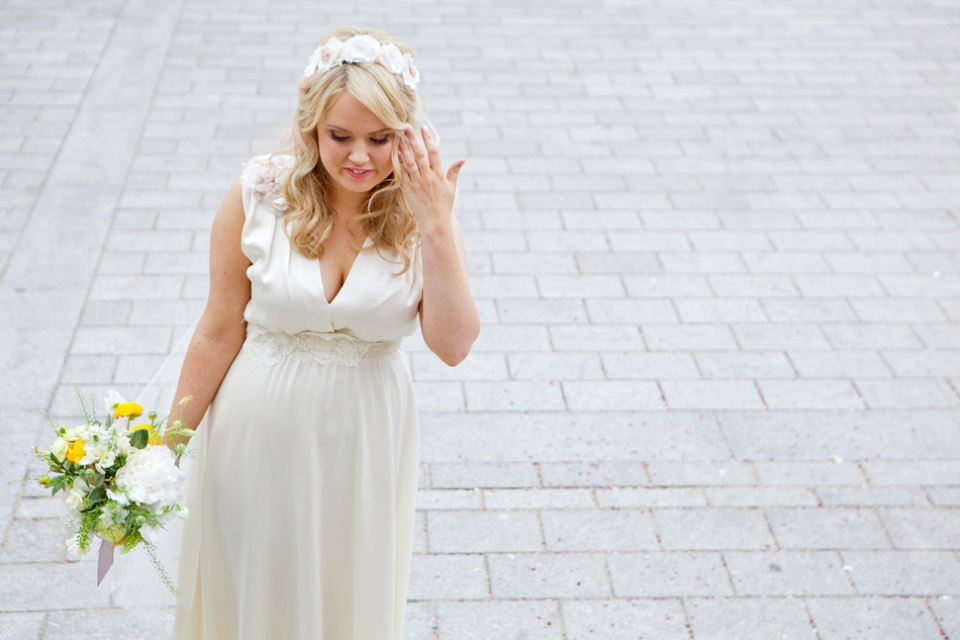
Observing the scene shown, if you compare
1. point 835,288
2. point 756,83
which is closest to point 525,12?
point 756,83

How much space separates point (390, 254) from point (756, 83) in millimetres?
7397

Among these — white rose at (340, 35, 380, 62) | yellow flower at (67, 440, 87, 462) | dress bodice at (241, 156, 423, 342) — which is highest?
white rose at (340, 35, 380, 62)

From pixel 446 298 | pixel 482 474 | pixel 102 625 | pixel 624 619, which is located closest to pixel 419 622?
pixel 624 619

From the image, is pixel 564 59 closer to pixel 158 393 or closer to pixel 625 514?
pixel 625 514

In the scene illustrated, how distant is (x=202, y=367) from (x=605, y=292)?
363cm

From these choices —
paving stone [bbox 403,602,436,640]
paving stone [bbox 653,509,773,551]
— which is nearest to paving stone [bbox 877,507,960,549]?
paving stone [bbox 653,509,773,551]

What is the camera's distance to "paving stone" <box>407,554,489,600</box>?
153 inches

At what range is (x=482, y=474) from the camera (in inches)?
178

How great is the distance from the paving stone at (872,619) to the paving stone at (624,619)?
595 millimetres

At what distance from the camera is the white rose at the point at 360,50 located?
98.8 inches

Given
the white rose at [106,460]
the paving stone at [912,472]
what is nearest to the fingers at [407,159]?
the white rose at [106,460]

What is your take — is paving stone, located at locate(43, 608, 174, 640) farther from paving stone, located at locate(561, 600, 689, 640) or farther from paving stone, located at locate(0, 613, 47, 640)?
paving stone, located at locate(561, 600, 689, 640)

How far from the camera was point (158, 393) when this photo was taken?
3.11 metres

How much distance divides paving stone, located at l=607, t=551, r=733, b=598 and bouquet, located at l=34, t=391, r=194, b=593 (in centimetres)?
Result: 222
